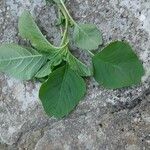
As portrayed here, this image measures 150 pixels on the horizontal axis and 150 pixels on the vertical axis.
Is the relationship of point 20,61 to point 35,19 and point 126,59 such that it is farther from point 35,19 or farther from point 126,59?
point 126,59

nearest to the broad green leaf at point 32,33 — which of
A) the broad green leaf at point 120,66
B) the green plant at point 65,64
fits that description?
the green plant at point 65,64

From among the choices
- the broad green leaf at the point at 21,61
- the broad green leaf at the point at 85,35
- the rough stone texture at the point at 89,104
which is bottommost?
the rough stone texture at the point at 89,104

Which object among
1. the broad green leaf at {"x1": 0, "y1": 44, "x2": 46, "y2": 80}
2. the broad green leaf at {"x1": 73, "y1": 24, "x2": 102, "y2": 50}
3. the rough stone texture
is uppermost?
the broad green leaf at {"x1": 0, "y1": 44, "x2": 46, "y2": 80}

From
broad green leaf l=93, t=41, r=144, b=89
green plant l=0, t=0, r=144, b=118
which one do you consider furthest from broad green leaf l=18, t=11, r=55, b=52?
broad green leaf l=93, t=41, r=144, b=89

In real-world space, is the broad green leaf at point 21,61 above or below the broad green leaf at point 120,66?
above

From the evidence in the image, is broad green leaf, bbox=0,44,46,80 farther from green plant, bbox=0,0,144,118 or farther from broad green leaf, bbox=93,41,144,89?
broad green leaf, bbox=93,41,144,89

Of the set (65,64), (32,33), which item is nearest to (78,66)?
(65,64)

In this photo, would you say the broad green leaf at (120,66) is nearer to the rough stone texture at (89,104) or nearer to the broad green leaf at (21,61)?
the rough stone texture at (89,104)
